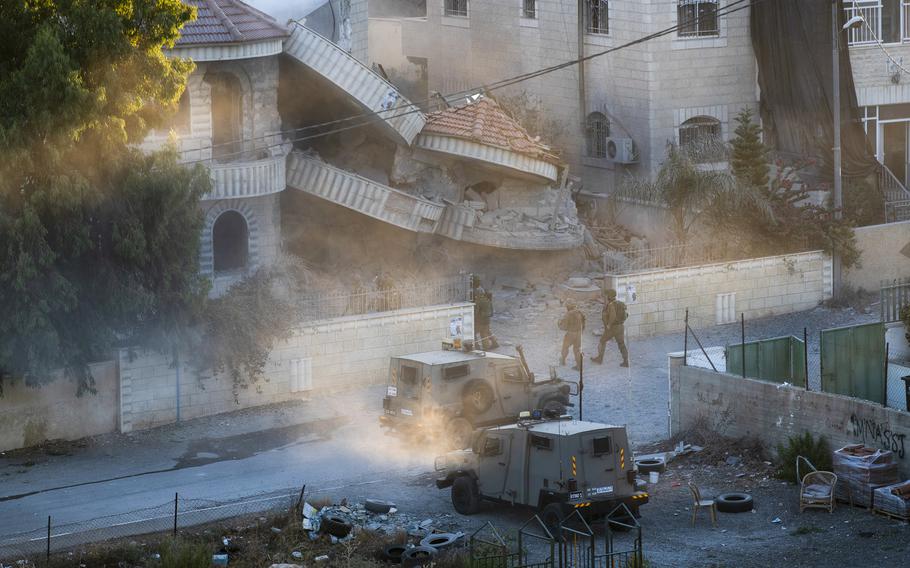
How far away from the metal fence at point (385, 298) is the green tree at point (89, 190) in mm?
2973

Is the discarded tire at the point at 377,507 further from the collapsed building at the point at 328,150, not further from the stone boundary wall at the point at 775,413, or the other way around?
the collapsed building at the point at 328,150

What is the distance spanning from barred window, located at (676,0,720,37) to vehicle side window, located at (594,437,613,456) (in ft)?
73.1

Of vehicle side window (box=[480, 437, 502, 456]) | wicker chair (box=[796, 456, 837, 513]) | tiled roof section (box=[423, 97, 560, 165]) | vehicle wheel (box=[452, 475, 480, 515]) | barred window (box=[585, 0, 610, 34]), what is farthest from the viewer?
barred window (box=[585, 0, 610, 34])

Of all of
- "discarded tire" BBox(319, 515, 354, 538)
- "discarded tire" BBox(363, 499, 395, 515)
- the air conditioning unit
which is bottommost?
"discarded tire" BBox(319, 515, 354, 538)

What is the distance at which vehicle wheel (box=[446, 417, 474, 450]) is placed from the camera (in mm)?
24359

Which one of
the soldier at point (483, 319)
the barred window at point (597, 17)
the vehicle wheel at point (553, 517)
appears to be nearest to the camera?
the vehicle wheel at point (553, 517)

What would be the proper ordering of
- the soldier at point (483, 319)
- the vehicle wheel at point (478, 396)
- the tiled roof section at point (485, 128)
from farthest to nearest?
the tiled roof section at point (485, 128), the soldier at point (483, 319), the vehicle wheel at point (478, 396)

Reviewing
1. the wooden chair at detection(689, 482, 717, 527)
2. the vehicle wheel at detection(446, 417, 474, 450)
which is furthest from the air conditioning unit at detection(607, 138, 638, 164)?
the wooden chair at detection(689, 482, 717, 527)

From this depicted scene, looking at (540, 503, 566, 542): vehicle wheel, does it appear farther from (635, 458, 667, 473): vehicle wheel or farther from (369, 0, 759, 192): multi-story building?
(369, 0, 759, 192): multi-story building

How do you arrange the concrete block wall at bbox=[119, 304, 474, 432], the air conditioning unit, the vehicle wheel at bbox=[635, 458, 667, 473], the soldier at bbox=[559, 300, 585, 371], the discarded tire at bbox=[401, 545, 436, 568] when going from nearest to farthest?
the discarded tire at bbox=[401, 545, 436, 568]
the vehicle wheel at bbox=[635, 458, 667, 473]
the concrete block wall at bbox=[119, 304, 474, 432]
the soldier at bbox=[559, 300, 585, 371]
the air conditioning unit

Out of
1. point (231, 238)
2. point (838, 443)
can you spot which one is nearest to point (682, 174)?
point (231, 238)

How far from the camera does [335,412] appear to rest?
92.3 feet

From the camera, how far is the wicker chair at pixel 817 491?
21.3 metres

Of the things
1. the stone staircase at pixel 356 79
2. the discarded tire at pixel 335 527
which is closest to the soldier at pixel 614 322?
the stone staircase at pixel 356 79
